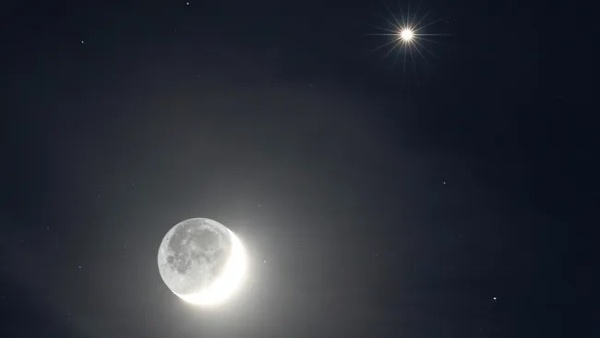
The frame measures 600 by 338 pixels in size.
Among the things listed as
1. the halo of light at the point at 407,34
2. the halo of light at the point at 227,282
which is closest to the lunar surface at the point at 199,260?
the halo of light at the point at 227,282

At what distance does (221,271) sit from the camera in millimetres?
13984

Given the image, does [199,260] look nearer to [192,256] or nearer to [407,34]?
[192,256]

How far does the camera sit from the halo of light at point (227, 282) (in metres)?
14.0

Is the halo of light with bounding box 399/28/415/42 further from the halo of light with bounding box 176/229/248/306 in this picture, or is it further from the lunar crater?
the lunar crater

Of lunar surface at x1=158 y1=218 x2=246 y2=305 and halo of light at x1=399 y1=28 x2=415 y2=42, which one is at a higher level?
halo of light at x1=399 y1=28 x2=415 y2=42

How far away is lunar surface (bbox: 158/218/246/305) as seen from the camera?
13750mm

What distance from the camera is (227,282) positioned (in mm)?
14141

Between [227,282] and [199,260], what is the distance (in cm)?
113

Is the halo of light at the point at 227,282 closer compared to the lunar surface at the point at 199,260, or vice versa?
the lunar surface at the point at 199,260

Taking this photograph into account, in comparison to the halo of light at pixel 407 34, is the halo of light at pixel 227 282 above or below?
below

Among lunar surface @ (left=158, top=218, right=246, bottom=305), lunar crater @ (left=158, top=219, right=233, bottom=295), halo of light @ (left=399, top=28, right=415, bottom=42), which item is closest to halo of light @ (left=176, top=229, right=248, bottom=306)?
lunar surface @ (left=158, top=218, right=246, bottom=305)

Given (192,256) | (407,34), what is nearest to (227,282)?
(192,256)

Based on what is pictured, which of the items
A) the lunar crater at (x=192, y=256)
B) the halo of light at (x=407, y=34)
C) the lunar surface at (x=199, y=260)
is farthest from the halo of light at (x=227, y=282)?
the halo of light at (x=407, y=34)

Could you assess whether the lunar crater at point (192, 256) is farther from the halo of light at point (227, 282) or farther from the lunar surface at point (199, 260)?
the halo of light at point (227, 282)
